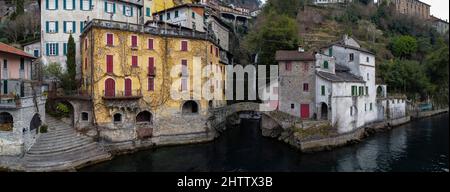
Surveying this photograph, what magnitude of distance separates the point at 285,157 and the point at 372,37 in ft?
199

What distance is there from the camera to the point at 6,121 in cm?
2692

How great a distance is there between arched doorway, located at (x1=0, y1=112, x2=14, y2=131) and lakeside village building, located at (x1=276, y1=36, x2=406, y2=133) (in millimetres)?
28448

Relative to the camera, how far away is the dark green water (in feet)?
89.5

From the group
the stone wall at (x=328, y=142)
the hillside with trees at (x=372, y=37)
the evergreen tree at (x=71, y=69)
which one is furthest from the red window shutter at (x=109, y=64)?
the hillside with trees at (x=372, y=37)

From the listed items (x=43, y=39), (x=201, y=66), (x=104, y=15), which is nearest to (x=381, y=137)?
(x=201, y=66)

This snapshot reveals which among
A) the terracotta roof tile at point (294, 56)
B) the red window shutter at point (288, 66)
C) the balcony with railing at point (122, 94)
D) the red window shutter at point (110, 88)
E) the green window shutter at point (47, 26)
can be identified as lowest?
the balcony with railing at point (122, 94)

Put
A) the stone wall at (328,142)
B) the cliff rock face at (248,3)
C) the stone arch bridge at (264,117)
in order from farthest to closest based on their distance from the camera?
the cliff rock face at (248,3), the stone arch bridge at (264,117), the stone wall at (328,142)

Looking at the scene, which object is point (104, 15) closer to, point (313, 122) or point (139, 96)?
point (139, 96)

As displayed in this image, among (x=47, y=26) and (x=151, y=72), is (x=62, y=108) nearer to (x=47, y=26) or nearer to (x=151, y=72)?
(x=151, y=72)

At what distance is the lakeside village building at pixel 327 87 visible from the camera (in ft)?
119

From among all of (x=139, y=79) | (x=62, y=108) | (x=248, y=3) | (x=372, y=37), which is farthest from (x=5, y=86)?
(x=248, y=3)

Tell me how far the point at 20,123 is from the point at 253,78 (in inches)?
1314

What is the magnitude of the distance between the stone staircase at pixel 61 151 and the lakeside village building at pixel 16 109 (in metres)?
1.06

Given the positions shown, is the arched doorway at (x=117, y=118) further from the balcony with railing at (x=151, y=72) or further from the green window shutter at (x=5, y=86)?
the green window shutter at (x=5, y=86)
